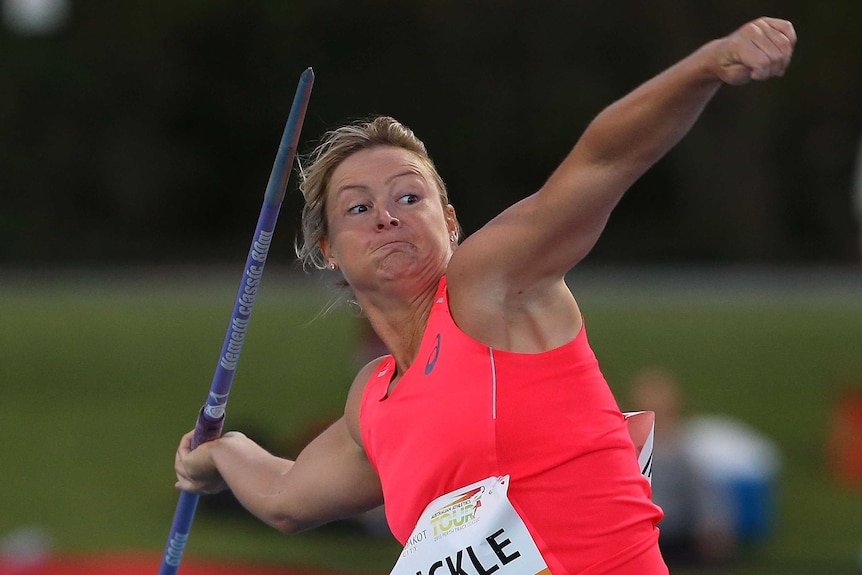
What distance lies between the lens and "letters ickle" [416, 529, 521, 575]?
275 centimetres

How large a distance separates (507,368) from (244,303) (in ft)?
3.10

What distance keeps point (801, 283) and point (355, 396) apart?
50.6ft

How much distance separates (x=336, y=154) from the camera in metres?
3.14

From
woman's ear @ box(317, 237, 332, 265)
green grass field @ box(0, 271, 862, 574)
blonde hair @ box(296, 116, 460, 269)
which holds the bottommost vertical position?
woman's ear @ box(317, 237, 332, 265)

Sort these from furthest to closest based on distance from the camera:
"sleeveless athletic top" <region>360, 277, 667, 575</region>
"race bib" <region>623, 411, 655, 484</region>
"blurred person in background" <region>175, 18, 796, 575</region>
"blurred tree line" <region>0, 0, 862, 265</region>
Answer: "blurred tree line" <region>0, 0, 862, 265</region> → "race bib" <region>623, 411, 655, 484</region> → "sleeveless athletic top" <region>360, 277, 667, 575</region> → "blurred person in background" <region>175, 18, 796, 575</region>

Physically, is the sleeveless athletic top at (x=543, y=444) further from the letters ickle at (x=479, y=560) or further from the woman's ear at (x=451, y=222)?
the woman's ear at (x=451, y=222)

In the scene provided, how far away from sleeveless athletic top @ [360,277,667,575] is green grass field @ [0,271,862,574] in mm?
6611

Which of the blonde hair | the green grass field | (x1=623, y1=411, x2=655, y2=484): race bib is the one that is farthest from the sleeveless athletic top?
the green grass field

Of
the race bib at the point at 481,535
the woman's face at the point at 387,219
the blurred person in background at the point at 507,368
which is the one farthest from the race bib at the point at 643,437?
the woman's face at the point at 387,219

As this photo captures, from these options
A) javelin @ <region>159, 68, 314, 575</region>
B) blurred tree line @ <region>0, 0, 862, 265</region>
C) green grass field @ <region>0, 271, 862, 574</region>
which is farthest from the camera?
blurred tree line @ <region>0, 0, 862, 265</region>

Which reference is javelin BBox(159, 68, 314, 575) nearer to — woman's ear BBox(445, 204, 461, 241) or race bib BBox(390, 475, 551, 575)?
woman's ear BBox(445, 204, 461, 241)

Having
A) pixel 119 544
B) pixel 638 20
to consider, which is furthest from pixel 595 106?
pixel 119 544

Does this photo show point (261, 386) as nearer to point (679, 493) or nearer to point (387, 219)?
point (679, 493)

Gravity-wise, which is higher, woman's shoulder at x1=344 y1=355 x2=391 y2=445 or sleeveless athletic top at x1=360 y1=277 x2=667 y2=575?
woman's shoulder at x1=344 y1=355 x2=391 y2=445
